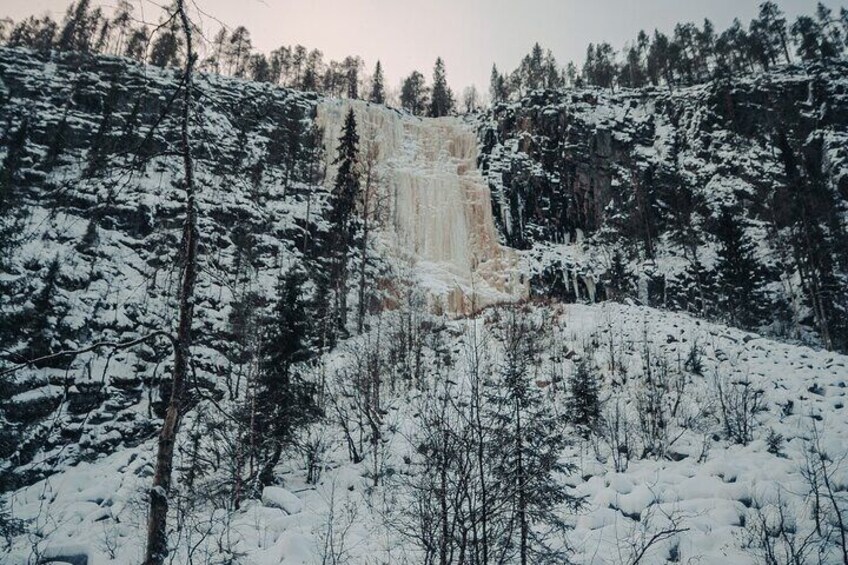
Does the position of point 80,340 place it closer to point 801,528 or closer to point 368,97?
point 801,528

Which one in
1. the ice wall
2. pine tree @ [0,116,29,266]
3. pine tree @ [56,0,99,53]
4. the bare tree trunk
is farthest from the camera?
pine tree @ [56,0,99,53]

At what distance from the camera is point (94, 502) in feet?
36.4

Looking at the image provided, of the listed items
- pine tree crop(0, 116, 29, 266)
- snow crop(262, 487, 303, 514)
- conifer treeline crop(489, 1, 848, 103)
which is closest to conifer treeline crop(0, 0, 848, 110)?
conifer treeline crop(489, 1, 848, 103)

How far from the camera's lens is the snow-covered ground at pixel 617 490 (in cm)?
733

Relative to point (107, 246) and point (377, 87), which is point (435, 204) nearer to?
point (107, 246)

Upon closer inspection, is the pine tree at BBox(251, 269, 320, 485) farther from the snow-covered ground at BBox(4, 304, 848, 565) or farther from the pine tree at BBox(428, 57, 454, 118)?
the pine tree at BBox(428, 57, 454, 118)

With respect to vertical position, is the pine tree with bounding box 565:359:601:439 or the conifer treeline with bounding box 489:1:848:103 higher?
the conifer treeline with bounding box 489:1:848:103

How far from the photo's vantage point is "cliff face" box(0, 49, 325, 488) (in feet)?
36.0

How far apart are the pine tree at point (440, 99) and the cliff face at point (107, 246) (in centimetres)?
2019

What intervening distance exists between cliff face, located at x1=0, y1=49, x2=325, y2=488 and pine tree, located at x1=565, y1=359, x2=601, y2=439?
34.0 feet

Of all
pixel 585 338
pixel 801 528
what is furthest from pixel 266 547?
pixel 585 338

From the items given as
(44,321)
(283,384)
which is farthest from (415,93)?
(283,384)

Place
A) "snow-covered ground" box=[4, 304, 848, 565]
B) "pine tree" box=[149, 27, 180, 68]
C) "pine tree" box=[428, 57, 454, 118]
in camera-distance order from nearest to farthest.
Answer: "pine tree" box=[149, 27, 180, 68], "snow-covered ground" box=[4, 304, 848, 565], "pine tree" box=[428, 57, 454, 118]

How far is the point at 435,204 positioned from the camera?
3519 centimetres
